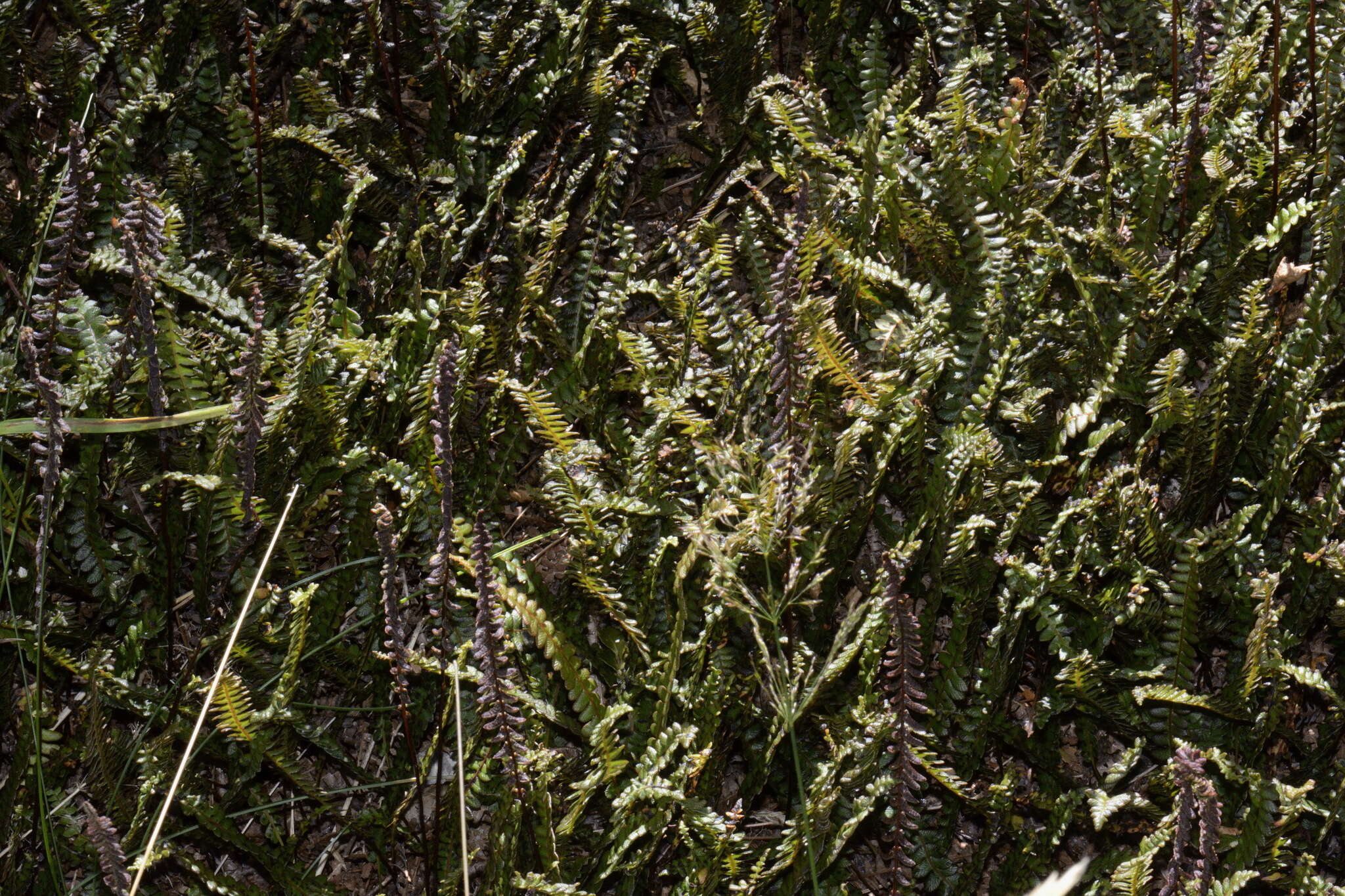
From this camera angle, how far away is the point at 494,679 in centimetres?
149

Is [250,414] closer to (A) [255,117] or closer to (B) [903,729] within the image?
(A) [255,117]

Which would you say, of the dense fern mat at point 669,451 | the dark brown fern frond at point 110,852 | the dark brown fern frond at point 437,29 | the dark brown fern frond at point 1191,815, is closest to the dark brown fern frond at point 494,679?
the dense fern mat at point 669,451

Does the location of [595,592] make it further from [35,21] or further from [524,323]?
[35,21]

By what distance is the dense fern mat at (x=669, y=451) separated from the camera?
1722 mm

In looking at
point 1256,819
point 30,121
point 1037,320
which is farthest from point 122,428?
point 1256,819

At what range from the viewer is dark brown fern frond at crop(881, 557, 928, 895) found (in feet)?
4.93

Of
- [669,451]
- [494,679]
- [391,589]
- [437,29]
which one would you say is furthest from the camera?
[437,29]

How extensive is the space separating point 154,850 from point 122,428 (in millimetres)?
604

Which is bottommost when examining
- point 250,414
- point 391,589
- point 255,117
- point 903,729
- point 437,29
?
point 903,729

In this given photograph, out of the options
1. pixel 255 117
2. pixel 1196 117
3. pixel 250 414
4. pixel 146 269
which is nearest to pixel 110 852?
pixel 250 414

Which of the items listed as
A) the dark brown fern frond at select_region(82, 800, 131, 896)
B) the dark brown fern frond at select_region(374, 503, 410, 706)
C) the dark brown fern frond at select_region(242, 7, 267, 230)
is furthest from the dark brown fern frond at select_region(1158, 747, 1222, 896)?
the dark brown fern frond at select_region(242, 7, 267, 230)

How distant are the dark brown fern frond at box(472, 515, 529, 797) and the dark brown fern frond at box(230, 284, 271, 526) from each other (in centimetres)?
33

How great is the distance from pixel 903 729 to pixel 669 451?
0.63 meters

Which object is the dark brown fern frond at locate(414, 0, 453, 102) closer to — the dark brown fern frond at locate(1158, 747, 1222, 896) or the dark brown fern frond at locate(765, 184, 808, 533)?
the dark brown fern frond at locate(765, 184, 808, 533)
